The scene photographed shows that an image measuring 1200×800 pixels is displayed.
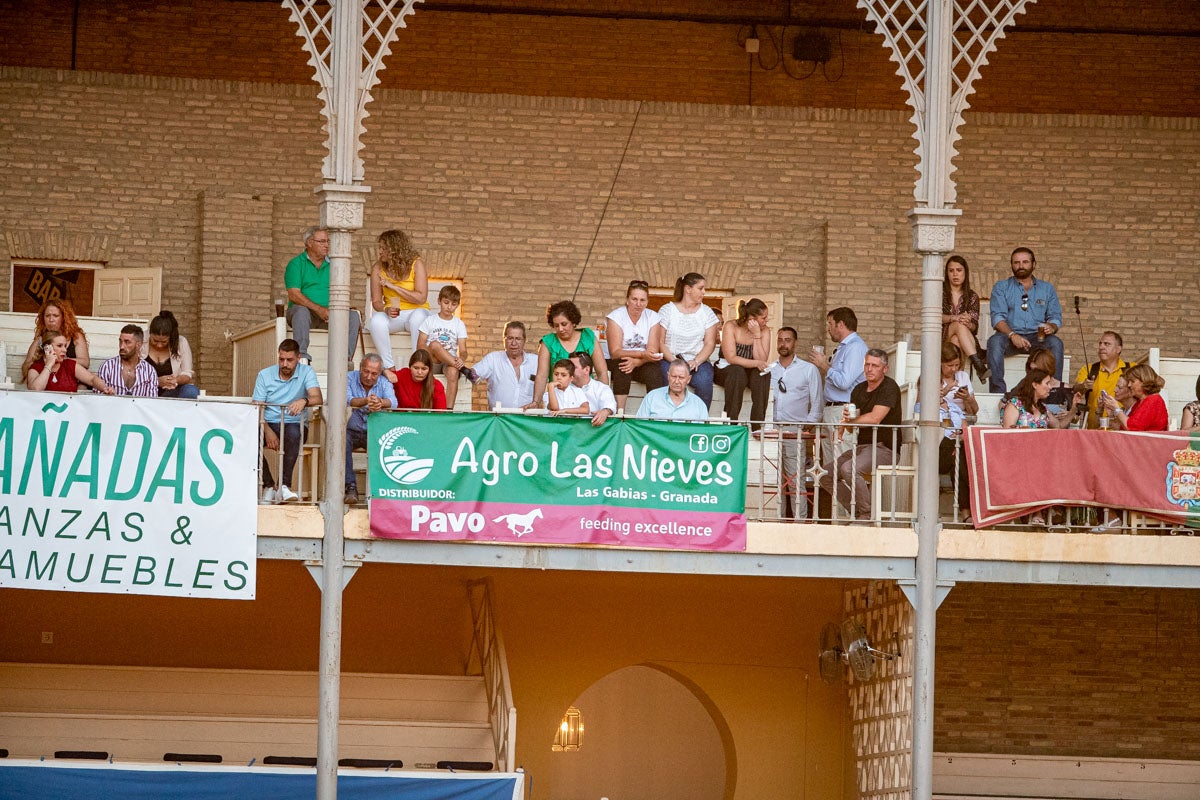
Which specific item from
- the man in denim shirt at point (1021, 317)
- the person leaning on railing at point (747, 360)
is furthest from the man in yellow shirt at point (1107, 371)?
the person leaning on railing at point (747, 360)

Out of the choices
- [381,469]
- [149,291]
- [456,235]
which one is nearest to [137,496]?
[381,469]

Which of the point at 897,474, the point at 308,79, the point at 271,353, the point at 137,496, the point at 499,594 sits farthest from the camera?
the point at 308,79

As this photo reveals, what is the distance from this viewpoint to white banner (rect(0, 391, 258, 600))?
12609 millimetres

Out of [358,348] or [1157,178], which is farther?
[1157,178]

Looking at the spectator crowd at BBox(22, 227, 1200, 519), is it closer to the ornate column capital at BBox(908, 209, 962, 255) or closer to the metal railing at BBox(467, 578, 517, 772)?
the ornate column capital at BBox(908, 209, 962, 255)

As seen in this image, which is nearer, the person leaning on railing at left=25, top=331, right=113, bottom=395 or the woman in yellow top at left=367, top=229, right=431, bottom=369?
the person leaning on railing at left=25, top=331, right=113, bottom=395

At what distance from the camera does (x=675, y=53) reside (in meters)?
18.7

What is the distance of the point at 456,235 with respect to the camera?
18297 millimetres

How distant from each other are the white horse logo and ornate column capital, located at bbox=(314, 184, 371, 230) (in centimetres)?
244

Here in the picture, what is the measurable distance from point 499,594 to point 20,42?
24.8 feet

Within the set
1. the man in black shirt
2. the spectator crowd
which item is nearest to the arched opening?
the spectator crowd

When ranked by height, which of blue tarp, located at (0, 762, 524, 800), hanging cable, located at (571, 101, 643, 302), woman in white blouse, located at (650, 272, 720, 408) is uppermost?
hanging cable, located at (571, 101, 643, 302)

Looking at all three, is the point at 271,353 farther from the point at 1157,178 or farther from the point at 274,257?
the point at 1157,178

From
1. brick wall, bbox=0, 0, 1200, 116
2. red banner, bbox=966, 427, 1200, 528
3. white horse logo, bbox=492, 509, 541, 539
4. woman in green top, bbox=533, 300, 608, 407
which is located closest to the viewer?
white horse logo, bbox=492, 509, 541, 539
